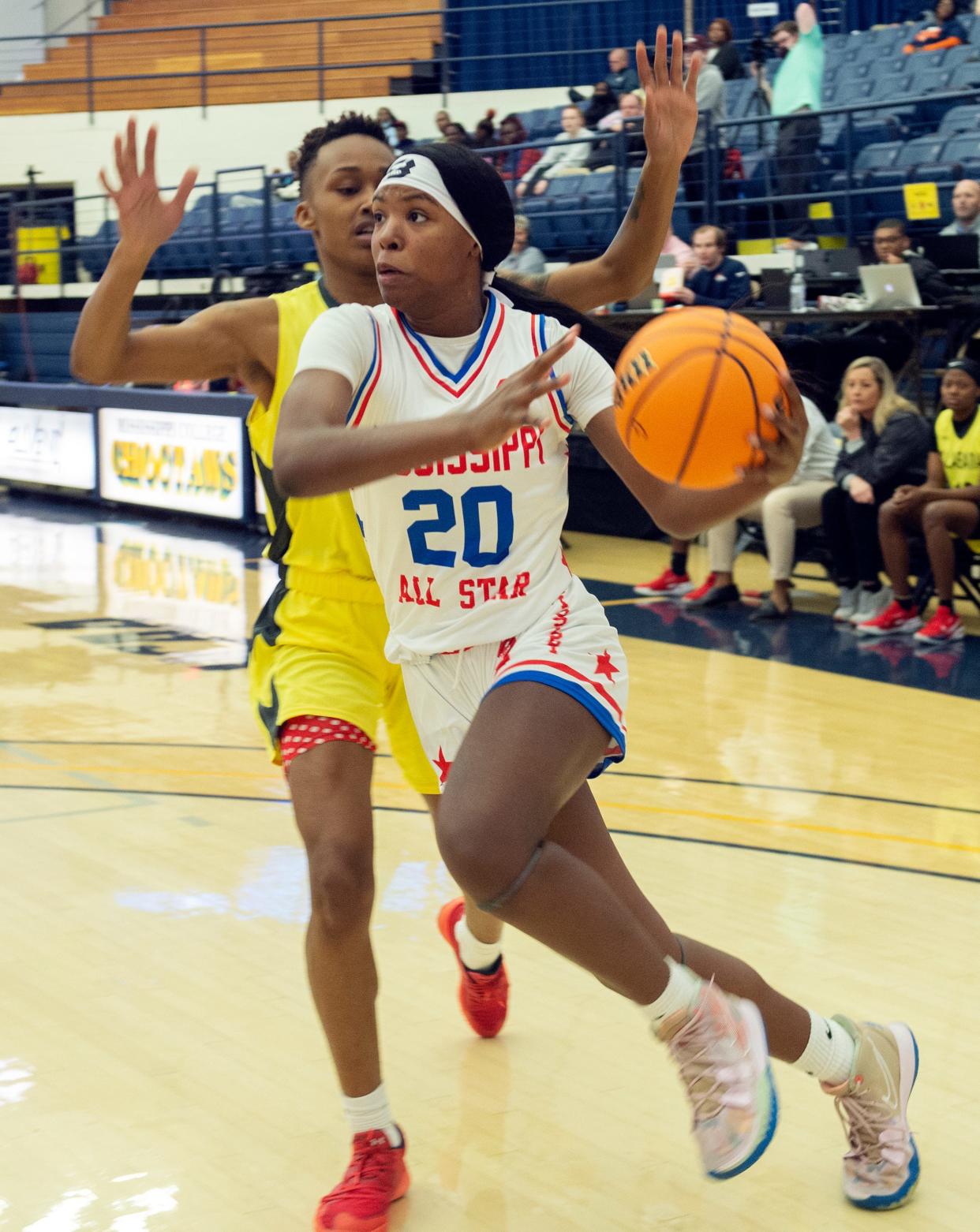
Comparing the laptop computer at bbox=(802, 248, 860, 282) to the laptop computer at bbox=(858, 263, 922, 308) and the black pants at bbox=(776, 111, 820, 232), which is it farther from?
Answer: the black pants at bbox=(776, 111, 820, 232)

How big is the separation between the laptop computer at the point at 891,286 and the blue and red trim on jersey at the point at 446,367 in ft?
23.5

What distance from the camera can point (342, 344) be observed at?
2580 millimetres

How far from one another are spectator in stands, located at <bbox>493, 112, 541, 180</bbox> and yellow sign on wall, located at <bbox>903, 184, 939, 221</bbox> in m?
5.10

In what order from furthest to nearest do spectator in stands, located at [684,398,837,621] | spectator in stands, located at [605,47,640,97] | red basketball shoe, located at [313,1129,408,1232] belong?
spectator in stands, located at [605,47,640,97]
spectator in stands, located at [684,398,837,621]
red basketball shoe, located at [313,1129,408,1232]

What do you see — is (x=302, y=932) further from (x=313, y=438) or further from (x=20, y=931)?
(x=313, y=438)

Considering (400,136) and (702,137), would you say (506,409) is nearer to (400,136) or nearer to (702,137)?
(702,137)

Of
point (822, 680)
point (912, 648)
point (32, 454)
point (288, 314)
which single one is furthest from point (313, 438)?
point (32, 454)

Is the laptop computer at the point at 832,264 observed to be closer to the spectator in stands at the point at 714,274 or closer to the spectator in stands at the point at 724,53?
the spectator in stands at the point at 714,274

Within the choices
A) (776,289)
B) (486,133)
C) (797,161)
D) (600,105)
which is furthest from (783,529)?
(486,133)

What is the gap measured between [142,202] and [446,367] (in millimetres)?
825

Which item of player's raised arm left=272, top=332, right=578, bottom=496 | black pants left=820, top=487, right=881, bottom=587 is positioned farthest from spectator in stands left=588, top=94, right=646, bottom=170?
player's raised arm left=272, top=332, right=578, bottom=496

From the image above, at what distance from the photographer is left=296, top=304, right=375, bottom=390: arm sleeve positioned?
2545mm

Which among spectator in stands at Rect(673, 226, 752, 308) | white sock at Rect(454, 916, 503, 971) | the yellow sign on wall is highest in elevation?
the yellow sign on wall

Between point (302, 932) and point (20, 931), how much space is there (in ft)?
2.50
